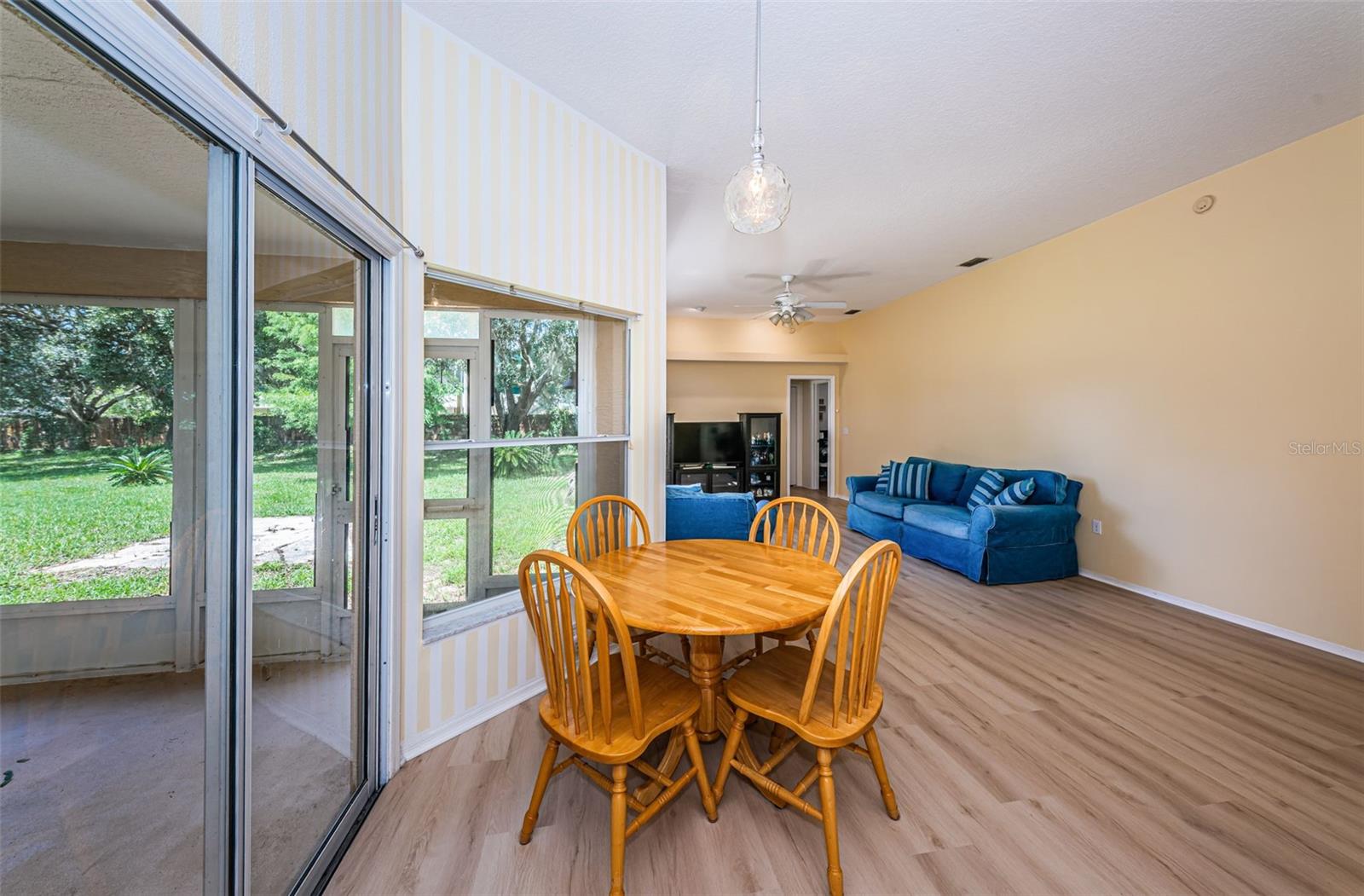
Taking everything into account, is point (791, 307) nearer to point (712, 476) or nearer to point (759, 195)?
point (712, 476)

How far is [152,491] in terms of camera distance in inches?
38.0

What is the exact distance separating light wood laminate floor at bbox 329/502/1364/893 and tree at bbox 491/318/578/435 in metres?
1.36

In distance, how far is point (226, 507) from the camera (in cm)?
107

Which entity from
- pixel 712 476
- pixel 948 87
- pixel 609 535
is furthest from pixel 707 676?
pixel 712 476

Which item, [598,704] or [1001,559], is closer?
[598,704]

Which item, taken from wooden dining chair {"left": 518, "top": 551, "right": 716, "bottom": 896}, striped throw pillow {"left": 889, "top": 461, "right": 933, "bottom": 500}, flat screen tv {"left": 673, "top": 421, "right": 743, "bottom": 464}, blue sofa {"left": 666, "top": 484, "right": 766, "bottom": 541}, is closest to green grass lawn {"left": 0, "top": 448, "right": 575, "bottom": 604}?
wooden dining chair {"left": 518, "top": 551, "right": 716, "bottom": 896}

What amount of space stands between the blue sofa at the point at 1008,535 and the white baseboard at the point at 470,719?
3558 millimetres

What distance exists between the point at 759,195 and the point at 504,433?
4.95ft

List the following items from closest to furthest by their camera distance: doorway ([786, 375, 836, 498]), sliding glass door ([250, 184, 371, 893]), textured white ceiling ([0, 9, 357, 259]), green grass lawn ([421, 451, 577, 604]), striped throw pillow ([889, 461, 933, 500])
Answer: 1. textured white ceiling ([0, 9, 357, 259])
2. sliding glass door ([250, 184, 371, 893])
3. green grass lawn ([421, 451, 577, 604])
4. striped throw pillow ([889, 461, 933, 500])
5. doorway ([786, 375, 836, 498])

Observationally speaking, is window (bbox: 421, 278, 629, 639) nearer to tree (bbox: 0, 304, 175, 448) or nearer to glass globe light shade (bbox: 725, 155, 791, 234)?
tree (bbox: 0, 304, 175, 448)

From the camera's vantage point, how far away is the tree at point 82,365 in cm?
76

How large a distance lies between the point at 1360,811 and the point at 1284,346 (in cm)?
264

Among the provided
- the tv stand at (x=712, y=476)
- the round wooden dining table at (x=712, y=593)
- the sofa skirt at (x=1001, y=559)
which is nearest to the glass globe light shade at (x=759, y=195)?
the round wooden dining table at (x=712, y=593)

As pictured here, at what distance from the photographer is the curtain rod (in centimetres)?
83
